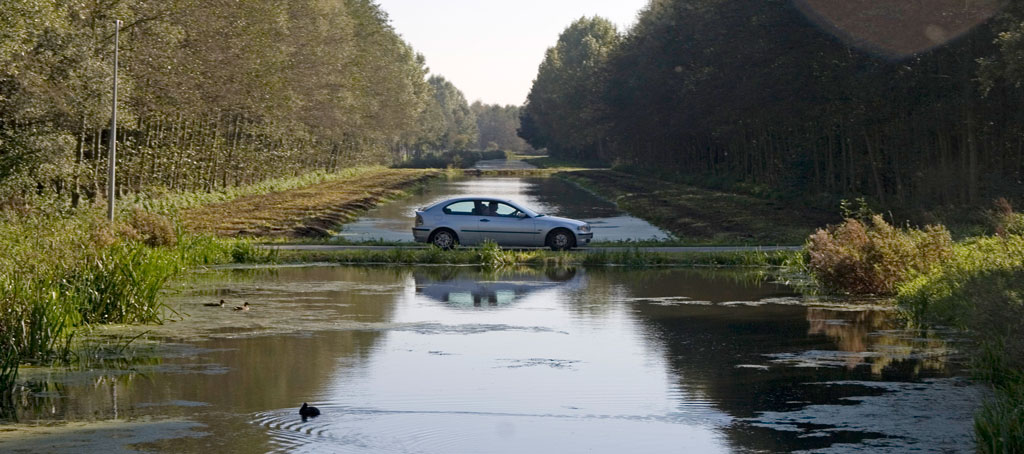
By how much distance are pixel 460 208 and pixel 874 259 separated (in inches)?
502

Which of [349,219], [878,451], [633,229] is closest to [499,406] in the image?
[878,451]

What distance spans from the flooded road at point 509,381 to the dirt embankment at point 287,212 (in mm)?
16917

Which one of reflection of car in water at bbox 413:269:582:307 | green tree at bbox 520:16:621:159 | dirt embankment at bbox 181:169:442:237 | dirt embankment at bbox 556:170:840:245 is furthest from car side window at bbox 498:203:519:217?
green tree at bbox 520:16:621:159

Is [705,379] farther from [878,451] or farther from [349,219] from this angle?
[349,219]

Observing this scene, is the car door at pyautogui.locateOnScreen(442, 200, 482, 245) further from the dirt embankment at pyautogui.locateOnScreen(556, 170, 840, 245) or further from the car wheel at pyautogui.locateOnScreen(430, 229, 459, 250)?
the dirt embankment at pyautogui.locateOnScreen(556, 170, 840, 245)

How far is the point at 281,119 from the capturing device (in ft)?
242

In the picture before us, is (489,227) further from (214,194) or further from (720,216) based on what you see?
(214,194)

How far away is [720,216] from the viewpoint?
1903 inches

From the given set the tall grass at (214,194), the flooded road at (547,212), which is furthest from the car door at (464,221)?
the tall grass at (214,194)

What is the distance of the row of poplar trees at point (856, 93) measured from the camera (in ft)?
133

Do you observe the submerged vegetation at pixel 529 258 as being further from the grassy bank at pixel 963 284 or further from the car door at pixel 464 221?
the grassy bank at pixel 963 284

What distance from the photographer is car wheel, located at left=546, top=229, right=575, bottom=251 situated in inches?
1298

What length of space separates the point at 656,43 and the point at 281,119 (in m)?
28.7

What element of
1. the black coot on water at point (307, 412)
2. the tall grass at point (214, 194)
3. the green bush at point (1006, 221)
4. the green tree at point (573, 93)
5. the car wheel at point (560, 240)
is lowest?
the black coot on water at point (307, 412)
